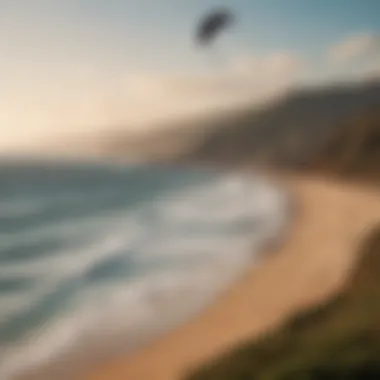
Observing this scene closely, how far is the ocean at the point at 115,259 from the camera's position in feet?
5.99

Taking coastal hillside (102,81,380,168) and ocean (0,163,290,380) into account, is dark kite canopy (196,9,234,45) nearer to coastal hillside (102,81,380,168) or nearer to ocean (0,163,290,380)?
coastal hillside (102,81,380,168)

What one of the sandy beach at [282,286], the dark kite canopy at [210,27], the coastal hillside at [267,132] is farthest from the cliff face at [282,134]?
the dark kite canopy at [210,27]

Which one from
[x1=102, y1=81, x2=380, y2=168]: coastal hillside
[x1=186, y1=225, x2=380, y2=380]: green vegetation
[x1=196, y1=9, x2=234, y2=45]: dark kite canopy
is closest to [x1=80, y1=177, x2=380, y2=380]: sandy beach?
[x1=186, y1=225, x2=380, y2=380]: green vegetation

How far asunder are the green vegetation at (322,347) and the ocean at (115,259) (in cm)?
35

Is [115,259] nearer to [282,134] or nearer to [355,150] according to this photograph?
[282,134]

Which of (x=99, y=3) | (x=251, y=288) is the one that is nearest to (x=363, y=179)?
(x=251, y=288)

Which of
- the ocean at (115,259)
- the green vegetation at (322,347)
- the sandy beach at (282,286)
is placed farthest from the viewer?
the ocean at (115,259)

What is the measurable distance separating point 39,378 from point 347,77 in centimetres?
133

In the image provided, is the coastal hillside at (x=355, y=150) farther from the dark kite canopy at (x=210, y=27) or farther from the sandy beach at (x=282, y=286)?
the dark kite canopy at (x=210, y=27)

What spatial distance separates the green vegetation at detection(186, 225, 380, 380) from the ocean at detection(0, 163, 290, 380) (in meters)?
0.35

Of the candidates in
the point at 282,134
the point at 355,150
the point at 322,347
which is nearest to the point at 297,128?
the point at 282,134

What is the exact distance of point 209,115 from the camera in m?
1.90

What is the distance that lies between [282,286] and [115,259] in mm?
839

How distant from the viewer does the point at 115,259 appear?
7.81ft
